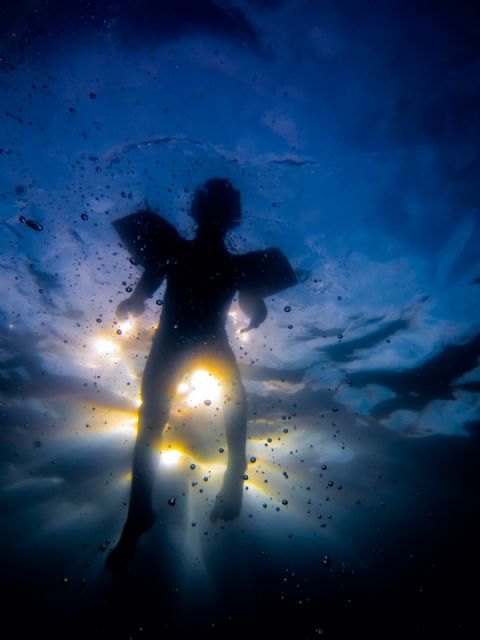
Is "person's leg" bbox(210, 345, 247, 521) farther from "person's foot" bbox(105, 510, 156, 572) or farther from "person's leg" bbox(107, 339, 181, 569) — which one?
"person's foot" bbox(105, 510, 156, 572)

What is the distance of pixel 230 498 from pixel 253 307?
10.8 ft

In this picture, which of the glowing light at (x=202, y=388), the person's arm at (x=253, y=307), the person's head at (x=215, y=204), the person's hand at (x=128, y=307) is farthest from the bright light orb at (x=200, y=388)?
the person's head at (x=215, y=204)

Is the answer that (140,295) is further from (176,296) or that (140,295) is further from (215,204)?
(215,204)

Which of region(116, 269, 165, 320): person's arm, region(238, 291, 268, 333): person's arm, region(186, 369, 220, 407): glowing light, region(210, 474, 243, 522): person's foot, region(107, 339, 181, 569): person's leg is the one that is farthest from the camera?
region(186, 369, 220, 407): glowing light

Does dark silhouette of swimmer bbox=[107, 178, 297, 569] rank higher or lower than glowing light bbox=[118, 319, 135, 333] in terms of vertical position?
lower

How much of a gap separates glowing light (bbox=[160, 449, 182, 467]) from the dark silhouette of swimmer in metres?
9.54

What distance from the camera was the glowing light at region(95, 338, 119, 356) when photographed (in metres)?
9.54

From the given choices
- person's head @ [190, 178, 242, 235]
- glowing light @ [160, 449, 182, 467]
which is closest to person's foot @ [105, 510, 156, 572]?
person's head @ [190, 178, 242, 235]

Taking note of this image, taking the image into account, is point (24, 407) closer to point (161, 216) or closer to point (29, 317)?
point (29, 317)

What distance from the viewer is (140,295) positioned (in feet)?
16.1

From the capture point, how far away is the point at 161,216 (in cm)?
528

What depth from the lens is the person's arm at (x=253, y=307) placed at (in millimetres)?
5324

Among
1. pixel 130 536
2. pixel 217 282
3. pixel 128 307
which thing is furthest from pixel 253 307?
Result: pixel 130 536

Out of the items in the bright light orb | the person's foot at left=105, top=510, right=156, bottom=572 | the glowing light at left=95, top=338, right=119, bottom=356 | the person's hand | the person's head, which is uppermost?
the glowing light at left=95, top=338, right=119, bottom=356
